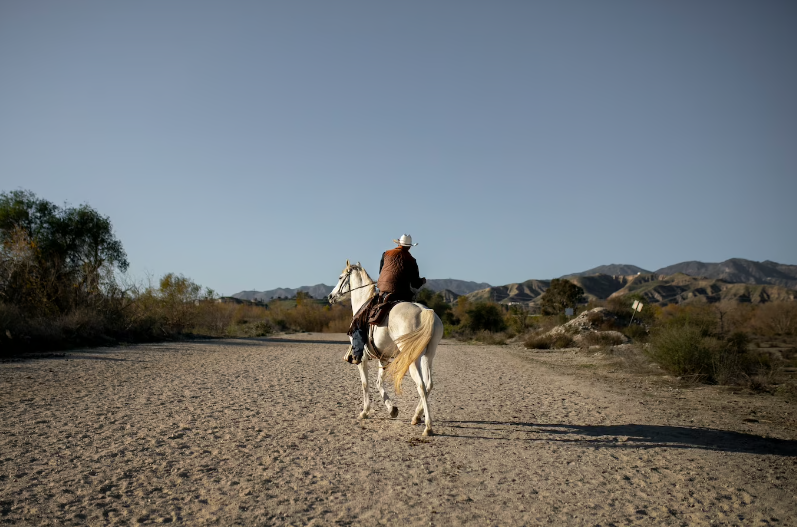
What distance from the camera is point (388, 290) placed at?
25.0 ft

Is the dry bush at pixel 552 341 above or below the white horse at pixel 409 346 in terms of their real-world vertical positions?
below

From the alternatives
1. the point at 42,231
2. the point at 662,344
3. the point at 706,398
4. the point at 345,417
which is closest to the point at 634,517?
the point at 345,417

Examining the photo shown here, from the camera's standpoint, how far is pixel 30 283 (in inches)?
805

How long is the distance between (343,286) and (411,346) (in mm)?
2359

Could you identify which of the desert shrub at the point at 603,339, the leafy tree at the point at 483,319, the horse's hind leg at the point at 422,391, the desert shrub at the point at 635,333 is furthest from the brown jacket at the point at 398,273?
the leafy tree at the point at 483,319

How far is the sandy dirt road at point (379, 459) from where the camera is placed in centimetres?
423

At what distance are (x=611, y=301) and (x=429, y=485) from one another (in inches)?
1252

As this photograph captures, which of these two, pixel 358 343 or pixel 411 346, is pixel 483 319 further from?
pixel 411 346

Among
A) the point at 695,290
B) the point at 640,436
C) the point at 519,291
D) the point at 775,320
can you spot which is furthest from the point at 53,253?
the point at 519,291

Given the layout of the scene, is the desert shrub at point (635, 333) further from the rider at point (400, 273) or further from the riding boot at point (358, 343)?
the riding boot at point (358, 343)

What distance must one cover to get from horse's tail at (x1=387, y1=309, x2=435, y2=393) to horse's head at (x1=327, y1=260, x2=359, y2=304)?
207 centimetres

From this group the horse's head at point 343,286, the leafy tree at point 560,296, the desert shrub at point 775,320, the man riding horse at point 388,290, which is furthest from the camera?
the leafy tree at point 560,296

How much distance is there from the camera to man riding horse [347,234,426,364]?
24.7 ft

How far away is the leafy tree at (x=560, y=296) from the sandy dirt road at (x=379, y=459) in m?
37.1
